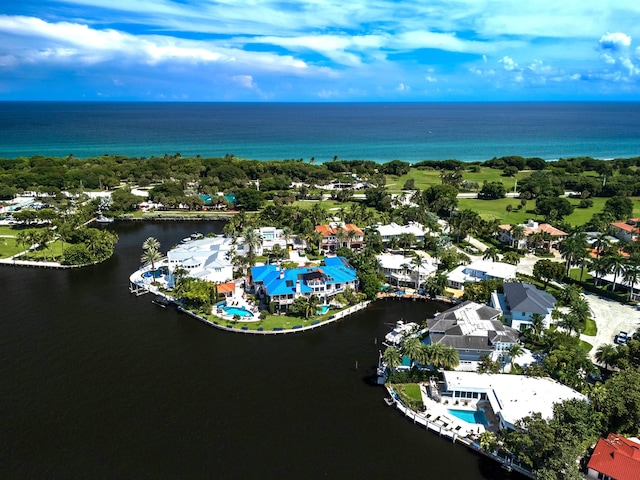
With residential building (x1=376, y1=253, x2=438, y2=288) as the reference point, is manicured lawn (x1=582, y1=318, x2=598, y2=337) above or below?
below

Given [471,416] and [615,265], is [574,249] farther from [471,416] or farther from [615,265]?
[471,416]

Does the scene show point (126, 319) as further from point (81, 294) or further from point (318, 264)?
point (318, 264)

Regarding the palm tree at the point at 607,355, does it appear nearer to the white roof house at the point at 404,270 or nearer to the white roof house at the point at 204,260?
the white roof house at the point at 404,270

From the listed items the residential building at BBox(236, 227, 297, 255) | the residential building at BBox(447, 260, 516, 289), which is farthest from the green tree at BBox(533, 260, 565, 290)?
the residential building at BBox(236, 227, 297, 255)

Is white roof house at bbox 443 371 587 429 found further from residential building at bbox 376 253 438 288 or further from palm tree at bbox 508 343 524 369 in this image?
residential building at bbox 376 253 438 288

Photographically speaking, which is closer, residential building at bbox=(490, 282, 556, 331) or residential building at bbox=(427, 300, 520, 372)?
residential building at bbox=(427, 300, 520, 372)

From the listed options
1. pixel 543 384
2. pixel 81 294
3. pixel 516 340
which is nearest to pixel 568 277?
pixel 516 340
